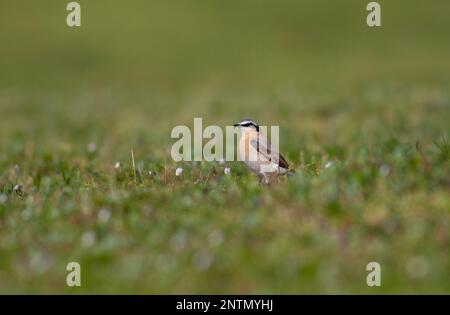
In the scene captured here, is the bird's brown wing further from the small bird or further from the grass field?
the grass field

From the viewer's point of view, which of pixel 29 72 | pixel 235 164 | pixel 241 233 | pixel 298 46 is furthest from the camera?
pixel 298 46

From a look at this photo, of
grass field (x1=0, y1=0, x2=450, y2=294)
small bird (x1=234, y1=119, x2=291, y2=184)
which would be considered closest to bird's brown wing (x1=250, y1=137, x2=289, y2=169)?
small bird (x1=234, y1=119, x2=291, y2=184)

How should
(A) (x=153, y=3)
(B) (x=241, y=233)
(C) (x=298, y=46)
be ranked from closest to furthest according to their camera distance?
(B) (x=241, y=233), (C) (x=298, y=46), (A) (x=153, y=3)

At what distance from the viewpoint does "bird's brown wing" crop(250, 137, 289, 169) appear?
11203 millimetres

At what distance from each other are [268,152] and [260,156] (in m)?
0.15

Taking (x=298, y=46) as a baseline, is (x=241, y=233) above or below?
below

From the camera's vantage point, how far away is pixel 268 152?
11.3 m

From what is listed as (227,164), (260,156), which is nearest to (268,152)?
(260,156)

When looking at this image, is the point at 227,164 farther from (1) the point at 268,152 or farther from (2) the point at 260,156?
(1) the point at 268,152

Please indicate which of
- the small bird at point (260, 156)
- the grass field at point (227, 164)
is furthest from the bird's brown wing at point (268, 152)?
the grass field at point (227, 164)

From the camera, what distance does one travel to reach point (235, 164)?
40.8 ft

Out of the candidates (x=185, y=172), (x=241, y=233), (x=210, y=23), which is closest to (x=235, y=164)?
(x=185, y=172)
